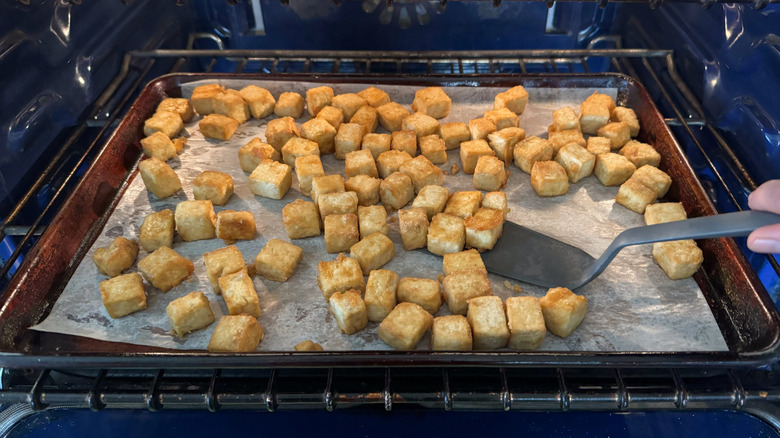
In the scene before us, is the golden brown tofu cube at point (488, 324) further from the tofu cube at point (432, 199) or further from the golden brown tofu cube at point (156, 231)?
the golden brown tofu cube at point (156, 231)

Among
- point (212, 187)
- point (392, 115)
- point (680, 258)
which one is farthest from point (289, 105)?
point (680, 258)

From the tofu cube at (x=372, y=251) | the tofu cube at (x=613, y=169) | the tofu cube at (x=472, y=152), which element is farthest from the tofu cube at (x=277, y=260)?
the tofu cube at (x=613, y=169)

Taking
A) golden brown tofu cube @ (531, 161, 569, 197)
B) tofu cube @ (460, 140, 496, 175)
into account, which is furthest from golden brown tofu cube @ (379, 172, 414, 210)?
golden brown tofu cube @ (531, 161, 569, 197)

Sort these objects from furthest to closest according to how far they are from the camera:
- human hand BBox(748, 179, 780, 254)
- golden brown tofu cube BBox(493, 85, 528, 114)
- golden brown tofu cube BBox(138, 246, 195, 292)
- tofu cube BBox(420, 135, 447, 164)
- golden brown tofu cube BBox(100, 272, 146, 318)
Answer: golden brown tofu cube BBox(493, 85, 528, 114) → tofu cube BBox(420, 135, 447, 164) → golden brown tofu cube BBox(138, 246, 195, 292) → golden brown tofu cube BBox(100, 272, 146, 318) → human hand BBox(748, 179, 780, 254)

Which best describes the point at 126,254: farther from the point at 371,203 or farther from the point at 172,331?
the point at 371,203

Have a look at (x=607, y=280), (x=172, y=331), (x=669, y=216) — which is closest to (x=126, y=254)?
(x=172, y=331)

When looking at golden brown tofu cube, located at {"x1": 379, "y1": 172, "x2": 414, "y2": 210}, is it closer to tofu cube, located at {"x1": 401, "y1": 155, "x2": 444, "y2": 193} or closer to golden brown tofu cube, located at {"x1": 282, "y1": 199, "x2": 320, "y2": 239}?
tofu cube, located at {"x1": 401, "y1": 155, "x2": 444, "y2": 193}

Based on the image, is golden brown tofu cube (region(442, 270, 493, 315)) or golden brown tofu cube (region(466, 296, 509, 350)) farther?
golden brown tofu cube (region(442, 270, 493, 315))
